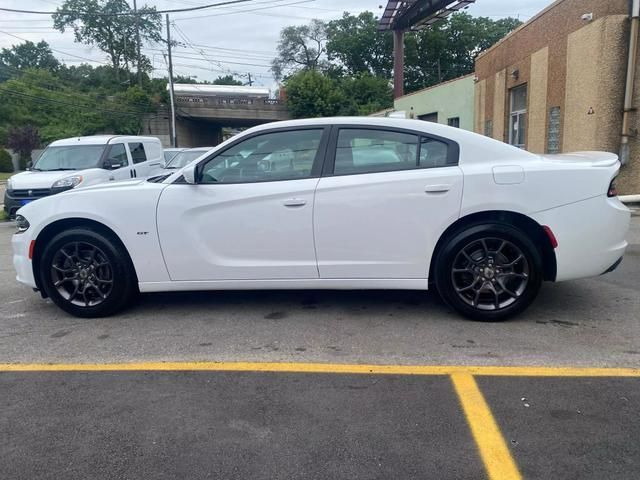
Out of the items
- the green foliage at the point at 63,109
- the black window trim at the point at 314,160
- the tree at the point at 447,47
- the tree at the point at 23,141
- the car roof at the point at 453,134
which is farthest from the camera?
the tree at the point at 447,47

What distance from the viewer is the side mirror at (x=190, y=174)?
446 centimetres

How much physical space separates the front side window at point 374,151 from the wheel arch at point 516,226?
594mm

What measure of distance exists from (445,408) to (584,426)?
2.33 feet

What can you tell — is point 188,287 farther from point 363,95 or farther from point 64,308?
point 363,95

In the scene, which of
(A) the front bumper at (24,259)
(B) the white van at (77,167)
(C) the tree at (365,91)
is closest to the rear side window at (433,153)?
(A) the front bumper at (24,259)

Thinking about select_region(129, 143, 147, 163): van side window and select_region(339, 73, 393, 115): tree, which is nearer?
select_region(129, 143, 147, 163): van side window

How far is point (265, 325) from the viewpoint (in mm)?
4473

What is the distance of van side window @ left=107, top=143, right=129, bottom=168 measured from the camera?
471 inches

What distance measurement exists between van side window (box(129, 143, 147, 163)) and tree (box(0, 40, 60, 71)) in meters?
83.0

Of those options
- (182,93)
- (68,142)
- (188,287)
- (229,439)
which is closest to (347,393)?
(229,439)

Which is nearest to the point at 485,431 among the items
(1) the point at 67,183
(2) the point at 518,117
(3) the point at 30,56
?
(1) the point at 67,183

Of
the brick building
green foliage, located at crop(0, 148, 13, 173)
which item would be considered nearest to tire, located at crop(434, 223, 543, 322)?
the brick building

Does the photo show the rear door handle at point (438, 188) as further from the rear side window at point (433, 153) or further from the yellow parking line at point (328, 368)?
the yellow parking line at point (328, 368)

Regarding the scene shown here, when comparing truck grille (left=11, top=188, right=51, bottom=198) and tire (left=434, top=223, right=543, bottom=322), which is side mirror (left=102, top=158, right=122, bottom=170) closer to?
truck grille (left=11, top=188, right=51, bottom=198)
